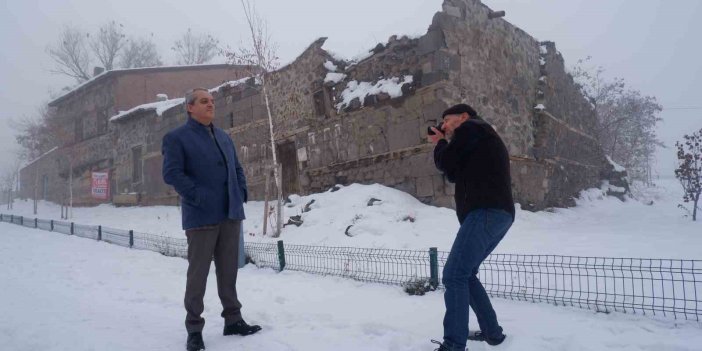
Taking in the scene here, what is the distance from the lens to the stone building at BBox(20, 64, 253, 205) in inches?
866

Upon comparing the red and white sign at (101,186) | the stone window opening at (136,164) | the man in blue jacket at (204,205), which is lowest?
the man in blue jacket at (204,205)

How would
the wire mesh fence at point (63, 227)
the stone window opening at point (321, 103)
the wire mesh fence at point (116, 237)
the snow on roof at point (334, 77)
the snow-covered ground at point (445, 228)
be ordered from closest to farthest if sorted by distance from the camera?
1. the snow-covered ground at point (445, 228)
2. the wire mesh fence at point (116, 237)
3. the snow on roof at point (334, 77)
4. the stone window opening at point (321, 103)
5. the wire mesh fence at point (63, 227)

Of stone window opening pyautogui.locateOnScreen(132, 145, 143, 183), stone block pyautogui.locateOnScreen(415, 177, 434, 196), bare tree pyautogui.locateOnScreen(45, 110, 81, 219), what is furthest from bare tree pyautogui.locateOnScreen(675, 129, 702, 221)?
bare tree pyautogui.locateOnScreen(45, 110, 81, 219)

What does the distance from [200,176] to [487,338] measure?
2470 mm

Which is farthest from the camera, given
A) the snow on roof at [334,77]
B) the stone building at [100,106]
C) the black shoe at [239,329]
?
the stone building at [100,106]

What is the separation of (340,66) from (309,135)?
2.02 m

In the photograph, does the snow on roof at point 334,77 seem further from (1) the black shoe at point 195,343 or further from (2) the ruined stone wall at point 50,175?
(2) the ruined stone wall at point 50,175

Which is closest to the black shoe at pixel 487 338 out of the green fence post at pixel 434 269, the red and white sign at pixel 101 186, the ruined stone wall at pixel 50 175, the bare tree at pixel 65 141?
the green fence post at pixel 434 269

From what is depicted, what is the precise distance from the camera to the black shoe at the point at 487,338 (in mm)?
3078

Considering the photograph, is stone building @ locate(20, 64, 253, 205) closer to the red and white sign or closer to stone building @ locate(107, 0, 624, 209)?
the red and white sign

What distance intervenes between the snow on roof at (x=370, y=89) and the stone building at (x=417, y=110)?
0.10 ft

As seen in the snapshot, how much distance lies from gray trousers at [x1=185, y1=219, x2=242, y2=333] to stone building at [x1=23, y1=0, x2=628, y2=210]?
245 inches

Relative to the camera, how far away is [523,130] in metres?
11.4

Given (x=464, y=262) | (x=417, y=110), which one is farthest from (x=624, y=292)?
(x=417, y=110)
